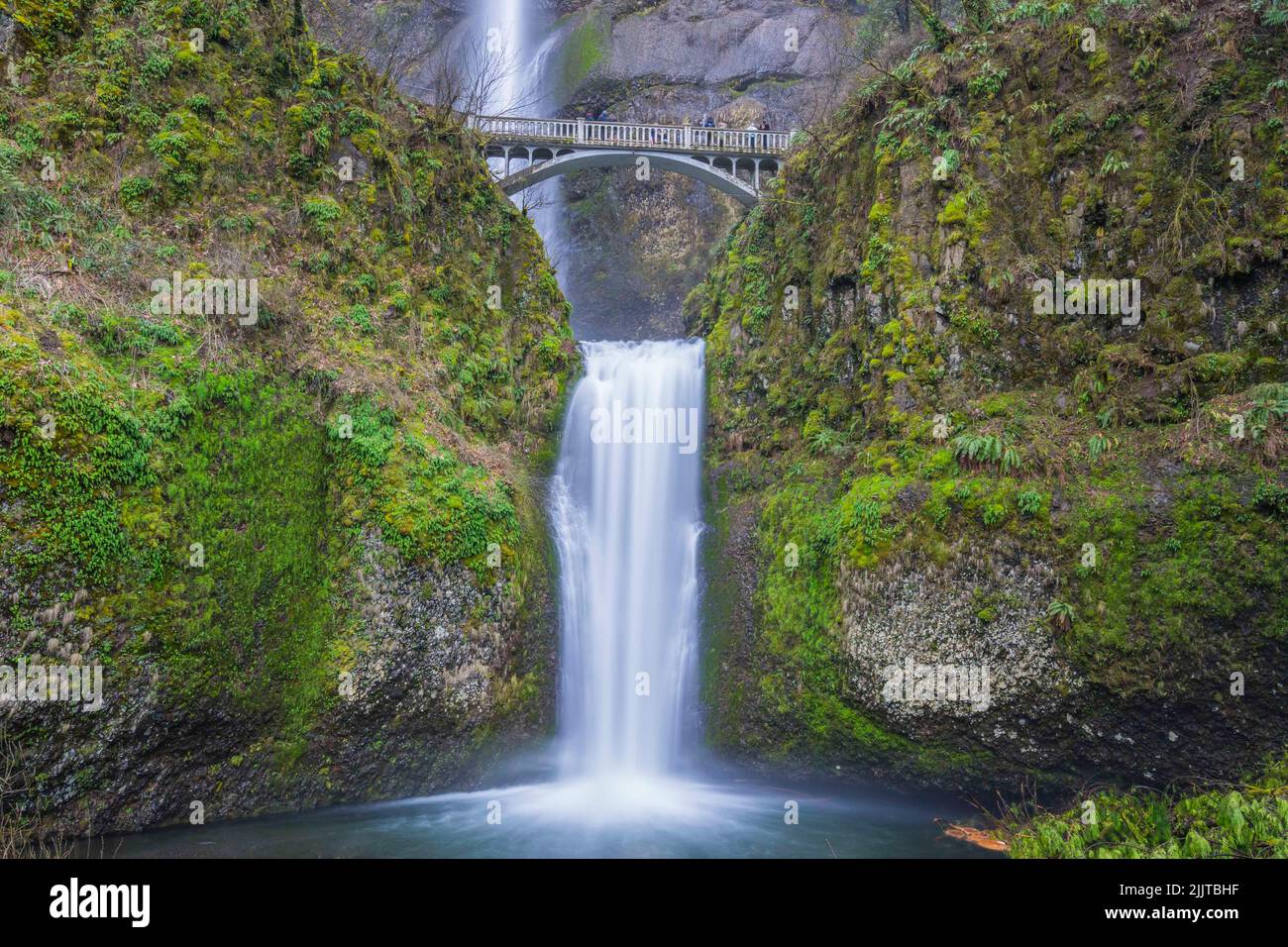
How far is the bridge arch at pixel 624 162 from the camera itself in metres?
24.7

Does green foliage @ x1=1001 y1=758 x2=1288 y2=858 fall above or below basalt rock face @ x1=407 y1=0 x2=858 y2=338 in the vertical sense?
below

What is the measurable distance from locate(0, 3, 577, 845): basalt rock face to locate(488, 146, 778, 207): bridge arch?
1101 cm

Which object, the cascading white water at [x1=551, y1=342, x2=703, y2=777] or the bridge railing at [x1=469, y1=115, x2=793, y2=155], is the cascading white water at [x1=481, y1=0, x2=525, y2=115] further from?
the cascading white water at [x1=551, y1=342, x2=703, y2=777]

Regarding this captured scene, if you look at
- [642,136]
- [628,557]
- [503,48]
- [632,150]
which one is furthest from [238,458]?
[503,48]

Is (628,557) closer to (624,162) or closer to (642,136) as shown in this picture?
(624,162)

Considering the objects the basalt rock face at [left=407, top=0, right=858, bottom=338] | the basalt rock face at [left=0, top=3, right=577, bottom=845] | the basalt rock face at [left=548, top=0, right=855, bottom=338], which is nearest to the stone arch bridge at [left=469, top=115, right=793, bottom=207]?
the basalt rock face at [left=548, top=0, right=855, bottom=338]

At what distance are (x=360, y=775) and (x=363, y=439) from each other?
447 centimetres

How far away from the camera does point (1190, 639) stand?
8828mm

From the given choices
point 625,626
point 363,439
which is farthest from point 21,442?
point 625,626

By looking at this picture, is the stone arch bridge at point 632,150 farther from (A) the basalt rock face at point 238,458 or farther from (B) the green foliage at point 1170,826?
(B) the green foliage at point 1170,826

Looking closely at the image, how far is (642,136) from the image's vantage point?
25.8 m

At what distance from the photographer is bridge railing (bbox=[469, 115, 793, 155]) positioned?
24.9 metres

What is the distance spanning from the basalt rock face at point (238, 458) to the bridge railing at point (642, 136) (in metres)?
11.6

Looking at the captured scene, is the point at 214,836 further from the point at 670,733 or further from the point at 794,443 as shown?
the point at 794,443
